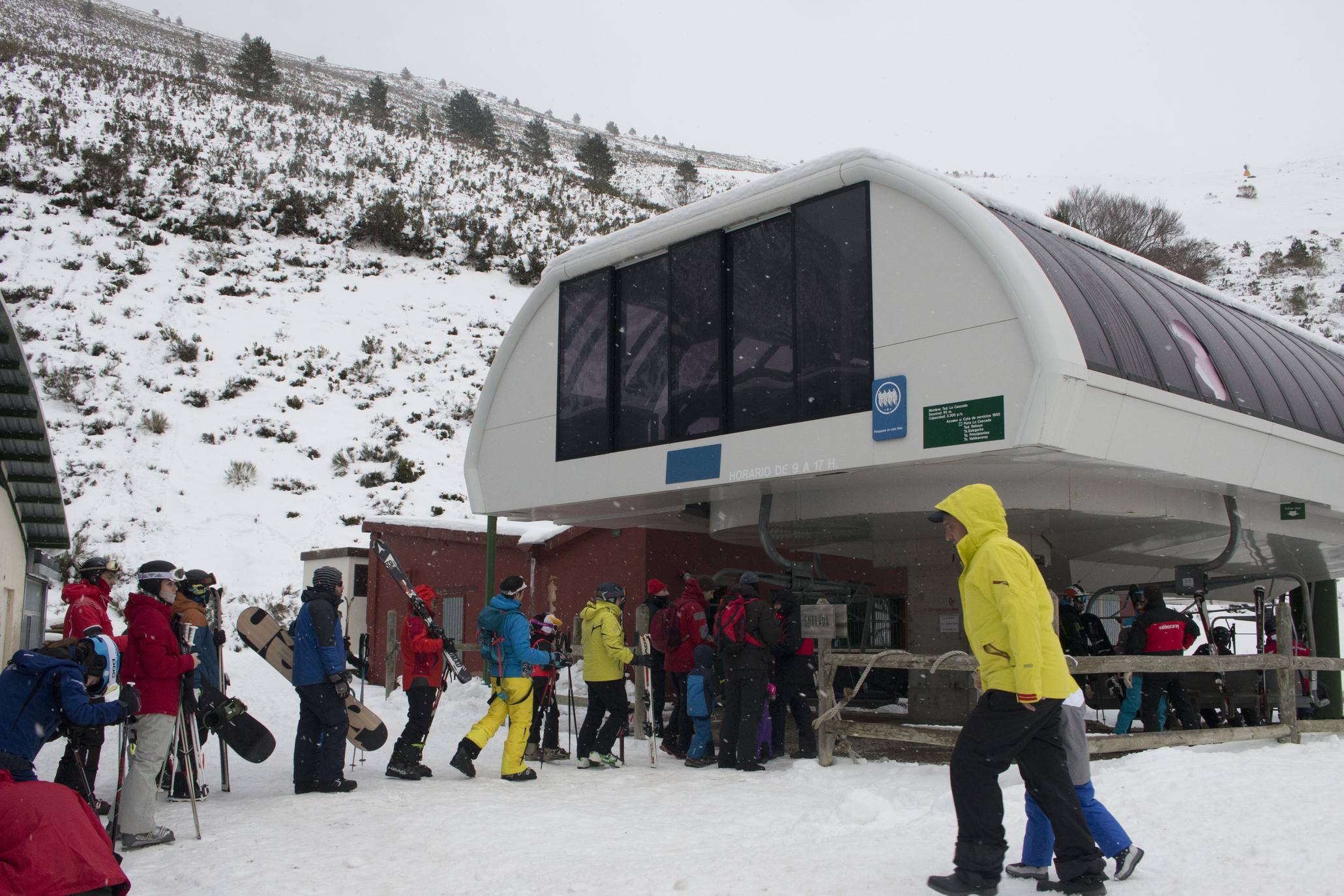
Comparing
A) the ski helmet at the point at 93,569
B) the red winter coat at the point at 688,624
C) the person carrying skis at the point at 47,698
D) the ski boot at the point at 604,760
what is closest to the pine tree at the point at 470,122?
the red winter coat at the point at 688,624

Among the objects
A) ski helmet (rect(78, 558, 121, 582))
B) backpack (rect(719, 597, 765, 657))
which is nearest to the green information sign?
backpack (rect(719, 597, 765, 657))

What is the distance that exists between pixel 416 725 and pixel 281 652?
1.26 meters

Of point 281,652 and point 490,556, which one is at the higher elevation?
point 490,556

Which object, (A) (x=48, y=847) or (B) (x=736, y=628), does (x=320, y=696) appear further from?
(A) (x=48, y=847)

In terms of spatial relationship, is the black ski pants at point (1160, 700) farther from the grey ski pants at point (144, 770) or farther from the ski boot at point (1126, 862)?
the grey ski pants at point (144, 770)

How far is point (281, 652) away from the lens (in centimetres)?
860

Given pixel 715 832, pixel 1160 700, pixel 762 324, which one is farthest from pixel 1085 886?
pixel 762 324

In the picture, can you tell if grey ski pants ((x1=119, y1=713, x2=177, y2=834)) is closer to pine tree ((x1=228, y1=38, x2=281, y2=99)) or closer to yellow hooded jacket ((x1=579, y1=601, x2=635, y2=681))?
yellow hooded jacket ((x1=579, y1=601, x2=635, y2=681))

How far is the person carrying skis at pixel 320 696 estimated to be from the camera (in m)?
7.78

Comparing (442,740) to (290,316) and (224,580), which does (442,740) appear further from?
(290,316)

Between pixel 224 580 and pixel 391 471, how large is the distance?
730cm

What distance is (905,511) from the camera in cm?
1087

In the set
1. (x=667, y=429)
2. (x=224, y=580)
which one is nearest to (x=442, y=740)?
(x=667, y=429)

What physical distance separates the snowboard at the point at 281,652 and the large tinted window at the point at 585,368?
5062 mm
